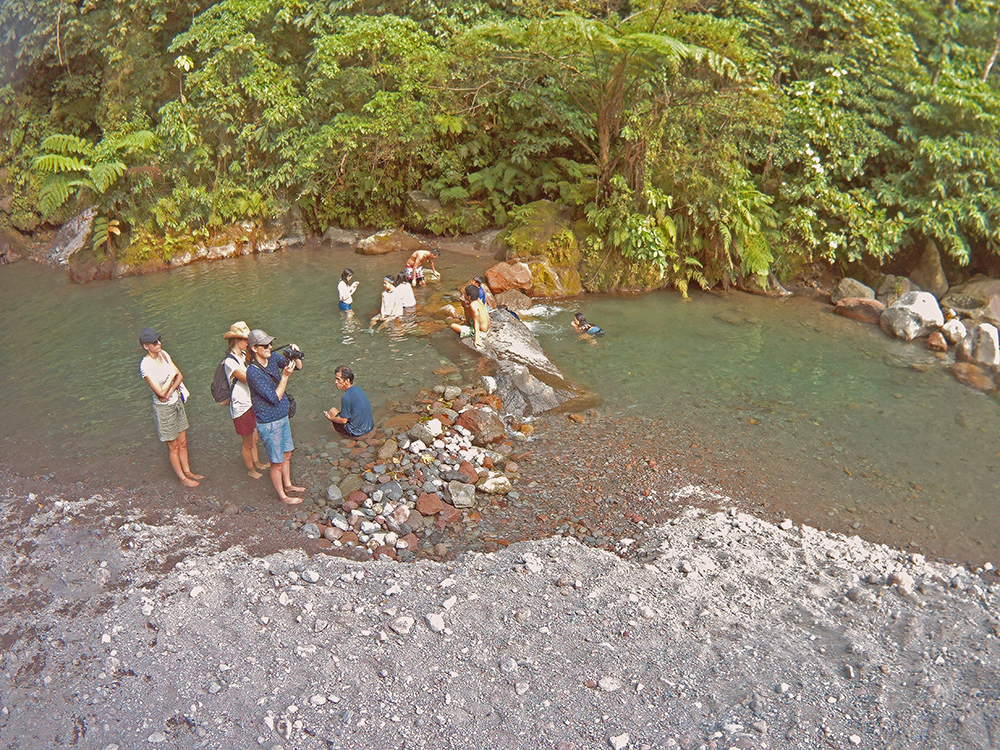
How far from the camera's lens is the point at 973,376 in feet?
37.1

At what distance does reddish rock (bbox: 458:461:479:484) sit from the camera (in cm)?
802

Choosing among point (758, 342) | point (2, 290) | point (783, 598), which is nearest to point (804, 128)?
point (758, 342)

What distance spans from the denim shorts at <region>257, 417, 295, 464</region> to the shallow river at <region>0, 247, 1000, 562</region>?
3.86 ft

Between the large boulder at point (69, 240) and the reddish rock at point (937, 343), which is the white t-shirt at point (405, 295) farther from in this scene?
the large boulder at point (69, 240)

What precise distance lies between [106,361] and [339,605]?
8.29m

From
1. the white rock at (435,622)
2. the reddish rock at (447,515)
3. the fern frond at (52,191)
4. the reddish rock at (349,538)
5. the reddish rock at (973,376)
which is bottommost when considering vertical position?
the reddish rock at (973,376)

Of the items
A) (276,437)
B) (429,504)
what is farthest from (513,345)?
(276,437)

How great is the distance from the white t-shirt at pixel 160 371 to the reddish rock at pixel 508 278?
8.08 meters

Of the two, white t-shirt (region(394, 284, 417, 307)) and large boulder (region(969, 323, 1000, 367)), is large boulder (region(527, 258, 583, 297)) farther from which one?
large boulder (region(969, 323, 1000, 367))

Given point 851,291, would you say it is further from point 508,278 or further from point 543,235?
point 508,278

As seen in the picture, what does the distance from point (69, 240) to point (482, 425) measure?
1671cm

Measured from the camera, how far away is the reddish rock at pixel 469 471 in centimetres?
802

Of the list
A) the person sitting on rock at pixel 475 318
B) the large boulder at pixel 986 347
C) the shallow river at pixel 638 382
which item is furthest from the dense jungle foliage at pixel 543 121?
the person sitting on rock at pixel 475 318

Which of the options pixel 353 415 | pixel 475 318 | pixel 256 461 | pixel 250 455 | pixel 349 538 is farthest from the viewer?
pixel 475 318
